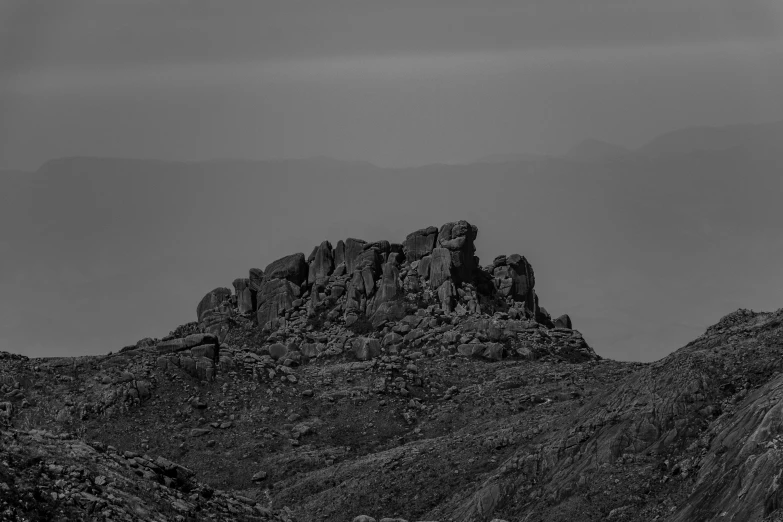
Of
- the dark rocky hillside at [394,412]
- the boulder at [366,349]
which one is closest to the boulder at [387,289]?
the dark rocky hillside at [394,412]

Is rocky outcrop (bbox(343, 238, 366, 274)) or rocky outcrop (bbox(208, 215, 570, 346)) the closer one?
rocky outcrop (bbox(208, 215, 570, 346))

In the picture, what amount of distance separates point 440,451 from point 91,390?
32.7m

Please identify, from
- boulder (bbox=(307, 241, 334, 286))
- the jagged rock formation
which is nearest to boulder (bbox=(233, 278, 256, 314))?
the jagged rock formation

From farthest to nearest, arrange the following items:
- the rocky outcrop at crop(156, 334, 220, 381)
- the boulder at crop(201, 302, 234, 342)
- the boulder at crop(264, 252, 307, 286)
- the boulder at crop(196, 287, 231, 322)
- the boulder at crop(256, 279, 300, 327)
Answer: the boulder at crop(196, 287, 231, 322)
the boulder at crop(264, 252, 307, 286)
the boulder at crop(256, 279, 300, 327)
the boulder at crop(201, 302, 234, 342)
the rocky outcrop at crop(156, 334, 220, 381)

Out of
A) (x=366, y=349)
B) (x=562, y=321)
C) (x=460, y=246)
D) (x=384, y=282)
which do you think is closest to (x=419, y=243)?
(x=460, y=246)

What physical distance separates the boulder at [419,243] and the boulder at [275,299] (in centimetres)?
1518

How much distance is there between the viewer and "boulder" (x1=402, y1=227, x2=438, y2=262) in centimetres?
11238

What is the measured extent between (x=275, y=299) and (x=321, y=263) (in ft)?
26.2

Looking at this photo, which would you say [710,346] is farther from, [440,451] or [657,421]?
[440,451]

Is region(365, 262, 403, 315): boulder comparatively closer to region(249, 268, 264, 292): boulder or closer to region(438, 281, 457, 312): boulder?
region(438, 281, 457, 312): boulder

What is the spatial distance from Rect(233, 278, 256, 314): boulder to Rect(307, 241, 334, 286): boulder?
7.97 metres

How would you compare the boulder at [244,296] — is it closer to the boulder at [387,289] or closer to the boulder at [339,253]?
the boulder at [339,253]

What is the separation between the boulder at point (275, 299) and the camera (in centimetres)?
11256

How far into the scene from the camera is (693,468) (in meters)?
42.1
